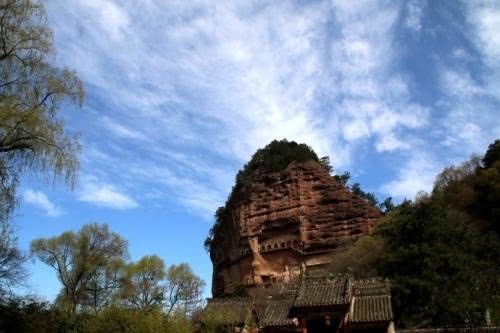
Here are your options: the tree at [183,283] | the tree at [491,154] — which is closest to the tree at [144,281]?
the tree at [183,283]

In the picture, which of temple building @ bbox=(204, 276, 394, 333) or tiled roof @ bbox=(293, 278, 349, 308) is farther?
tiled roof @ bbox=(293, 278, 349, 308)

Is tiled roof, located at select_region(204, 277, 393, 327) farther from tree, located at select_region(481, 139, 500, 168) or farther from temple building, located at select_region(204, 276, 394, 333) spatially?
tree, located at select_region(481, 139, 500, 168)

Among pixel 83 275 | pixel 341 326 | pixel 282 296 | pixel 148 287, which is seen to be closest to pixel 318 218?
pixel 148 287

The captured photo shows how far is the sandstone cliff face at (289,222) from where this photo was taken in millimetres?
52094

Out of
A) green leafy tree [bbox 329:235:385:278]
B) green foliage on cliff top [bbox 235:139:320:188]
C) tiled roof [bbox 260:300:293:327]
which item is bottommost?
tiled roof [bbox 260:300:293:327]

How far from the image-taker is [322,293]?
21.5 meters

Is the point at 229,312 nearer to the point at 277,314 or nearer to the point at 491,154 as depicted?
the point at 277,314

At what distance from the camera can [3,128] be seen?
8406 mm

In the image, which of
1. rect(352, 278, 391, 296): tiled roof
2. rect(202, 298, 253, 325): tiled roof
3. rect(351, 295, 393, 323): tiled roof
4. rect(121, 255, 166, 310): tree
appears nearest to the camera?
rect(351, 295, 393, 323): tiled roof

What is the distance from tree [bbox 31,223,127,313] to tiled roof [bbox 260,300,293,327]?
67.6ft

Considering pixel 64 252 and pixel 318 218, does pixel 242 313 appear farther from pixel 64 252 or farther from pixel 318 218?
pixel 318 218

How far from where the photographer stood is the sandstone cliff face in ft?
171

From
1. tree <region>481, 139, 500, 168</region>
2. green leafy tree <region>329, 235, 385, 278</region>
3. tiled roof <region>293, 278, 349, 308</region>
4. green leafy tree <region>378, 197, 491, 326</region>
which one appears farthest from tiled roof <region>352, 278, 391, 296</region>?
tree <region>481, 139, 500, 168</region>

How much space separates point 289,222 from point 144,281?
1770 cm
